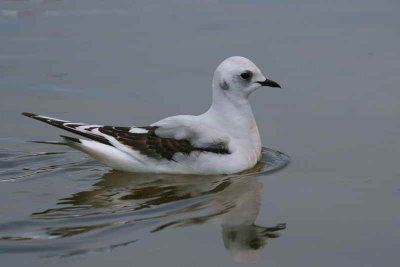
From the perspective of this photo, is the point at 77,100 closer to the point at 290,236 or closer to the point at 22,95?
the point at 22,95

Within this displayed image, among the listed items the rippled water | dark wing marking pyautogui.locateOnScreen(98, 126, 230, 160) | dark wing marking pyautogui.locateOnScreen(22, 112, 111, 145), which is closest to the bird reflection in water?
the rippled water

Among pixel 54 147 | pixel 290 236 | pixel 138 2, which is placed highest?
pixel 138 2

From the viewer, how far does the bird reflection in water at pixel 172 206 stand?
7623 mm

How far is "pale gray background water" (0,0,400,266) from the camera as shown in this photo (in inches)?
289

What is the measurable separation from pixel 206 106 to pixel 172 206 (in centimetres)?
238

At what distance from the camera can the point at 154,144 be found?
368 inches

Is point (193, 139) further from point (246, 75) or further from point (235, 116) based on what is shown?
point (246, 75)

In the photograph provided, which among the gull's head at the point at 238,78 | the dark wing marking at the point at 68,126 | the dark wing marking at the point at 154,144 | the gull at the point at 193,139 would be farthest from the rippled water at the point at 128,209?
the gull's head at the point at 238,78

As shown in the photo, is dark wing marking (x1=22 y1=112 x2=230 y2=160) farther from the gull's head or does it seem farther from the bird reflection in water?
the gull's head

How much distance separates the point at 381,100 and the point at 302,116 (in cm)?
88

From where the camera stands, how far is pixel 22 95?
36.0 ft

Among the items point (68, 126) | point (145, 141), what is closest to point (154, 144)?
point (145, 141)

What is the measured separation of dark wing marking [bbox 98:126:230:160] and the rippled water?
0.21 metres

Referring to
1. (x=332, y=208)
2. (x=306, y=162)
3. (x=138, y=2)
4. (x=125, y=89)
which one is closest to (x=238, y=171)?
(x=306, y=162)
